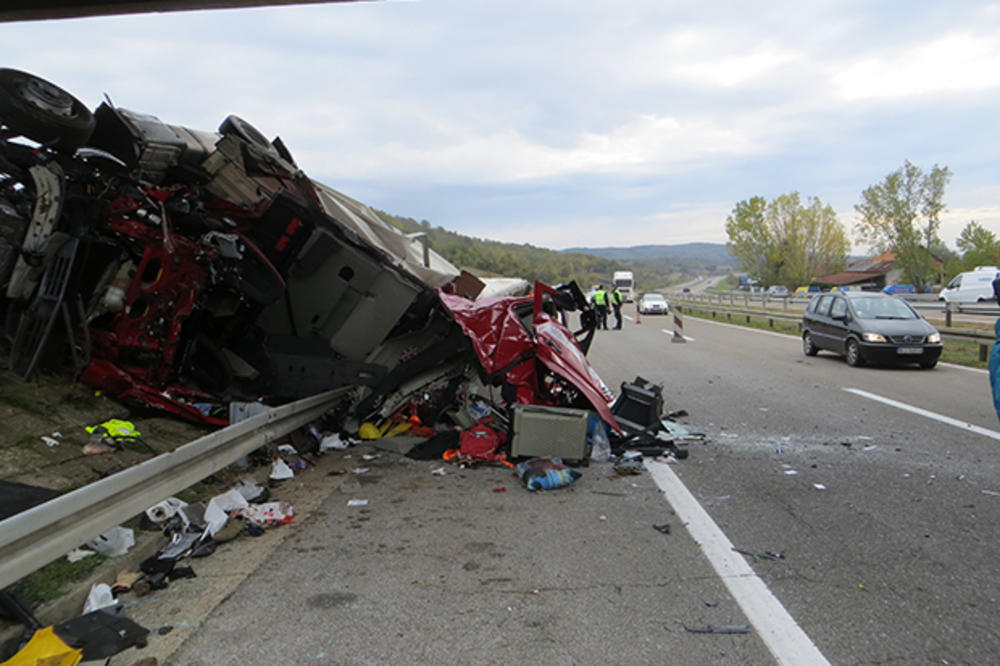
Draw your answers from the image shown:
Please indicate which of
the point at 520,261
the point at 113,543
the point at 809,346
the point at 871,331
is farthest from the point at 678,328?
the point at 520,261

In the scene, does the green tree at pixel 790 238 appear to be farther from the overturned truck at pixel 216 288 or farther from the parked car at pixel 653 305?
the overturned truck at pixel 216 288

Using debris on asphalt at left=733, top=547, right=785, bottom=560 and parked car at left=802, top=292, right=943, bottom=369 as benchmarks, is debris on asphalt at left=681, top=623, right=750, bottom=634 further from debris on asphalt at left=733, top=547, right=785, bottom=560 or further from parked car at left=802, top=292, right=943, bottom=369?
parked car at left=802, top=292, right=943, bottom=369

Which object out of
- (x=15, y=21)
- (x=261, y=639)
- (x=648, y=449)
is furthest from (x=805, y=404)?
(x=15, y=21)

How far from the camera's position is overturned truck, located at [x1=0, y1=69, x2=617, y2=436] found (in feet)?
16.4

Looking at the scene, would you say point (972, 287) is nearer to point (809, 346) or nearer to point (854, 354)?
point (809, 346)

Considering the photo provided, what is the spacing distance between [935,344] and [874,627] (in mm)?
10858

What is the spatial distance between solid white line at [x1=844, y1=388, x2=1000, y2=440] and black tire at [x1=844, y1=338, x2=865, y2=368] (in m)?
2.97

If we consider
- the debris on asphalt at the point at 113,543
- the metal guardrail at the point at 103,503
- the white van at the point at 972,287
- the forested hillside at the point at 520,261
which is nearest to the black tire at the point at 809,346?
the metal guardrail at the point at 103,503

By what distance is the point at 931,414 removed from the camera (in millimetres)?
7672

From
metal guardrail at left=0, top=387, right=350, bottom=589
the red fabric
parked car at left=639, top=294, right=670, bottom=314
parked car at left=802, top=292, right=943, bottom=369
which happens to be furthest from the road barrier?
parked car at left=639, top=294, right=670, bottom=314

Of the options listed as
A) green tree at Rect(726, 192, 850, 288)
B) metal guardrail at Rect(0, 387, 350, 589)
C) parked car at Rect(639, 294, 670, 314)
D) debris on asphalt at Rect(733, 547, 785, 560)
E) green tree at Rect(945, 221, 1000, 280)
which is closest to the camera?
metal guardrail at Rect(0, 387, 350, 589)

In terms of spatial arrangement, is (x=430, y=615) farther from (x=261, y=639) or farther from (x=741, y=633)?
(x=741, y=633)

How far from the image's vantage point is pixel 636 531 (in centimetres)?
409

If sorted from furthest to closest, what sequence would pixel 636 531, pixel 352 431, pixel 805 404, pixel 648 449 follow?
1. pixel 805 404
2. pixel 352 431
3. pixel 648 449
4. pixel 636 531
